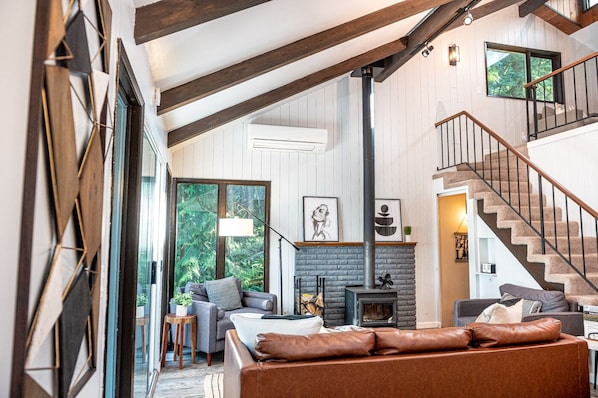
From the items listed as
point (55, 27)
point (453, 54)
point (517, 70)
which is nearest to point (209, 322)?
point (55, 27)

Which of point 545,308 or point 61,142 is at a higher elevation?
point 61,142

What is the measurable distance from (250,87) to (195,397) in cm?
302

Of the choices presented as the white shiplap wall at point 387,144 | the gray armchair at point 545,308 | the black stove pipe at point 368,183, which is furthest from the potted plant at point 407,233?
the gray armchair at point 545,308

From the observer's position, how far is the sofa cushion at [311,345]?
206 cm

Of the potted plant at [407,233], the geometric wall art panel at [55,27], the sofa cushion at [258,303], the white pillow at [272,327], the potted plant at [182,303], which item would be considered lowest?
the sofa cushion at [258,303]

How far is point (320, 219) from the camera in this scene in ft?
19.4

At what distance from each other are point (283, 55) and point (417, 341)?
256cm

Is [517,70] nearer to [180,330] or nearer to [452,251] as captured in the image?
[452,251]

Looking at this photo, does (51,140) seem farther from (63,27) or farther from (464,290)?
(464,290)

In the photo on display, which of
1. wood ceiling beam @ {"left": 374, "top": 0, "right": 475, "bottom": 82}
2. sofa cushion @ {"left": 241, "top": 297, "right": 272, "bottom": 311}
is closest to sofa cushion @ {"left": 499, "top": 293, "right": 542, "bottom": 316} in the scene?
sofa cushion @ {"left": 241, "top": 297, "right": 272, "bottom": 311}

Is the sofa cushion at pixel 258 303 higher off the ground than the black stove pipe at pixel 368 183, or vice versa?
the black stove pipe at pixel 368 183

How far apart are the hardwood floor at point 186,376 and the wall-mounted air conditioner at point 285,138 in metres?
2.81

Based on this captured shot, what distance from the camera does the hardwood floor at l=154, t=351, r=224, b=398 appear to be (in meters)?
3.49

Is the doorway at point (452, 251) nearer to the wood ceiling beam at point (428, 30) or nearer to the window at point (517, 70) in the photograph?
the window at point (517, 70)
